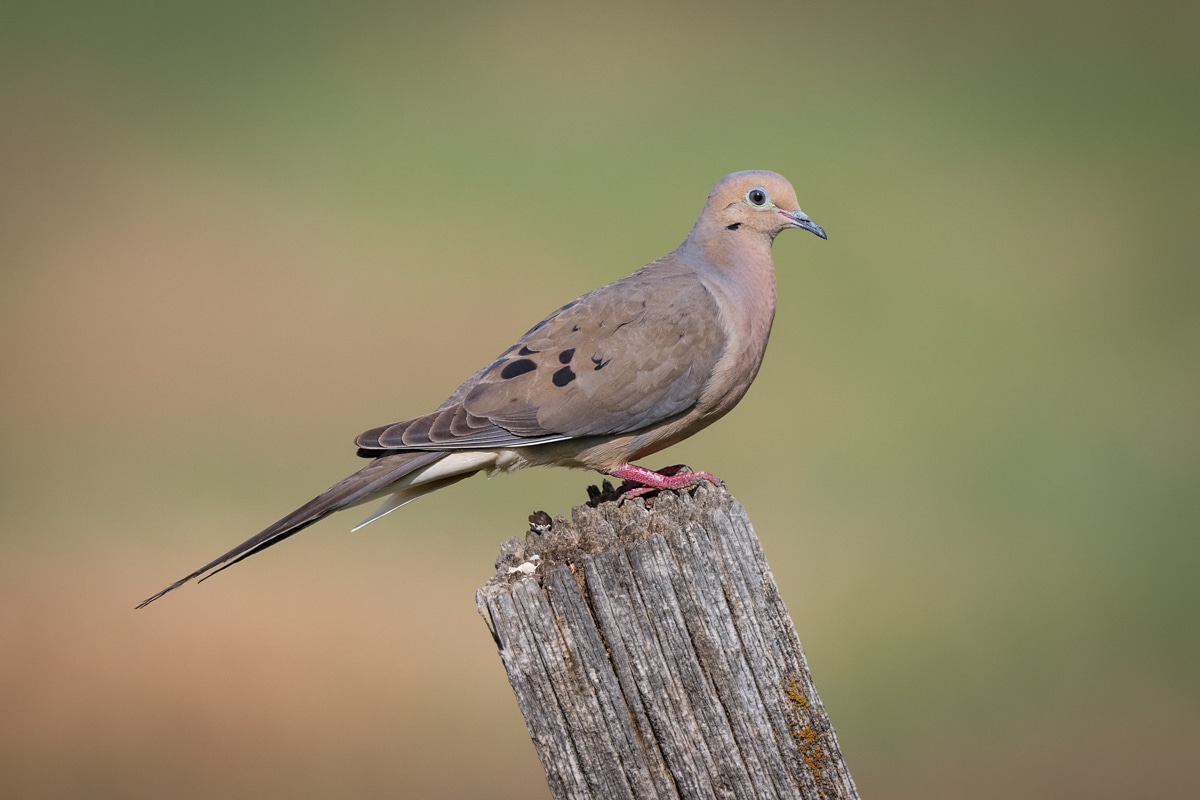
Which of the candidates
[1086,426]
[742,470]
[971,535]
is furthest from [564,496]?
[1086,426]

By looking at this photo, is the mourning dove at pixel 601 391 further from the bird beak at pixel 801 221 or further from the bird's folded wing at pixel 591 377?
the bird beak at pixel 801 221

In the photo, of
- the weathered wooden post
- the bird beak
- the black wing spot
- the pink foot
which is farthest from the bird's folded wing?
the weathered wooden post

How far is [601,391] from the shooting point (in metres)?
4.20

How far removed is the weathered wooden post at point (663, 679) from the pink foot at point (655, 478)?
101 centimetres

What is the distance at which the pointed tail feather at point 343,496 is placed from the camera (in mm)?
3336

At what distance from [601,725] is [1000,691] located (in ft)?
19.1

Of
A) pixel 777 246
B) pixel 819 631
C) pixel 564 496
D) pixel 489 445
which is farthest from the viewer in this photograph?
pixel 777 246

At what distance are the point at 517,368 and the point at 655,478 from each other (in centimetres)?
68

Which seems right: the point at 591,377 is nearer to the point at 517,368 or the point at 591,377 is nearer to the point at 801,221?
the point at 517,368

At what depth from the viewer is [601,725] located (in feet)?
7.88

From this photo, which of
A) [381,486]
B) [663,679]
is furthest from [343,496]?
[663,679]

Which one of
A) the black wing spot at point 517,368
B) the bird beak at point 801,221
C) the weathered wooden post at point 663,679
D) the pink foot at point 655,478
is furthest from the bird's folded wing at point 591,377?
the weathered wooden post at point 663,679

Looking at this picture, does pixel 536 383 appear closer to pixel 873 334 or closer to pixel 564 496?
pixel 564 496

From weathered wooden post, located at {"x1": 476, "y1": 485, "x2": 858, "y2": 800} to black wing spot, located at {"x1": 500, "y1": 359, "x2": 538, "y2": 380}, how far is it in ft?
6.03
